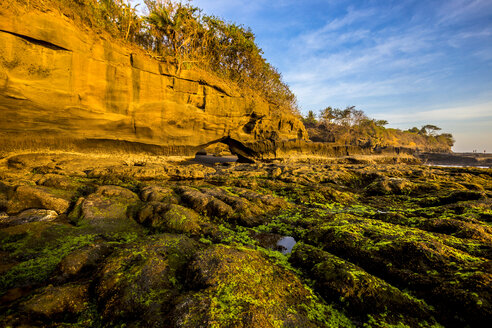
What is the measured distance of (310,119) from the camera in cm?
4878

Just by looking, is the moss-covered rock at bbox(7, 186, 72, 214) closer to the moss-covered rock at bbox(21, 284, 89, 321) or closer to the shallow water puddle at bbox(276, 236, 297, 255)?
the moss-covered rock at bbox(21, 284, 89, 321)

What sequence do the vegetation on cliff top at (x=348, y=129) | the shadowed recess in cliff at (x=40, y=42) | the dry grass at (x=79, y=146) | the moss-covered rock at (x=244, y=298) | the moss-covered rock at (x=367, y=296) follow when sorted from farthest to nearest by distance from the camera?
the vegetation on cliff top at (x=348, y=129), the dry grass at (x=79, y=146), the shadowed recess in cliff at (x=40, y=42), the moss-covered rock at (x=367, y=296), the moss-covered rock at (x=244, y=298)

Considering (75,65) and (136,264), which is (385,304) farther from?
(75,65)

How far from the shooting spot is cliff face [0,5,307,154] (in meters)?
8.69

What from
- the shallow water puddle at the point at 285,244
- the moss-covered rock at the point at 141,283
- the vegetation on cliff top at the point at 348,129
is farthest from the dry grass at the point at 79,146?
the vegetation on cliff top at the point at 348,129

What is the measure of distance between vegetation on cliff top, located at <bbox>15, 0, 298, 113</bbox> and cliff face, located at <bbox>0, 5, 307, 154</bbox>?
0.87 metres

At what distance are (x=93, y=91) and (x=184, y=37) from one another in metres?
7.73

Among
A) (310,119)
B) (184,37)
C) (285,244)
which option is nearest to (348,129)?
(310,119)

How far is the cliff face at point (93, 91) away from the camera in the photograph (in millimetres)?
8688

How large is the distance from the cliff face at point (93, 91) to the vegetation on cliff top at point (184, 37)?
2.87 feet

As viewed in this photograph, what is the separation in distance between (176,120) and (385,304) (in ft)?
48.5

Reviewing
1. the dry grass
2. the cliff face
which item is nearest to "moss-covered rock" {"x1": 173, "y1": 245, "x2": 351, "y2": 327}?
the cliff face

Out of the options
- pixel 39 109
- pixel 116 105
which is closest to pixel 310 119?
pixel 116 105

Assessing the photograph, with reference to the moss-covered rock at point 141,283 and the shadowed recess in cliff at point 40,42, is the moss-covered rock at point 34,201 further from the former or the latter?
the shadowed recess in cliff at point 40,42
